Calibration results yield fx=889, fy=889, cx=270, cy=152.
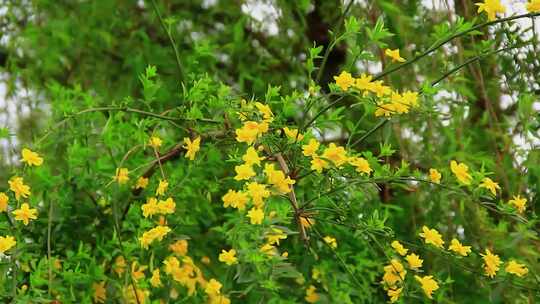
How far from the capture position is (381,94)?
1.17 metres

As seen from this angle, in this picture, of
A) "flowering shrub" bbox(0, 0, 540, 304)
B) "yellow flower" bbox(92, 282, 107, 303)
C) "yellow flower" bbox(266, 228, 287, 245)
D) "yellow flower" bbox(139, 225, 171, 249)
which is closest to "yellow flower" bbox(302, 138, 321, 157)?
"flowering shrub" bbox(0, 0, 540, 304)

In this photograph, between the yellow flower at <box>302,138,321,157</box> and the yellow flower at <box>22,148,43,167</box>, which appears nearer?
the yellow flower at <box>302,138,321,157</box>

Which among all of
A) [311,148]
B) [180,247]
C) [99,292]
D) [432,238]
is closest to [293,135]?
[311,148]

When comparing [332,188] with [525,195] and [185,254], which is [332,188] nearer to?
[185,254]

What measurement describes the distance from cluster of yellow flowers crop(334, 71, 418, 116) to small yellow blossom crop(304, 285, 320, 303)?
1.39 feet

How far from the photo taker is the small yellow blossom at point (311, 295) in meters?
1.49

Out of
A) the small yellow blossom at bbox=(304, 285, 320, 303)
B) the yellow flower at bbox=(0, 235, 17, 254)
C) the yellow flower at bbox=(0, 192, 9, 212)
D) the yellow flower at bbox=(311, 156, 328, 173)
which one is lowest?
the small yellow blossom at bbox=(304, 285, 320, 303)

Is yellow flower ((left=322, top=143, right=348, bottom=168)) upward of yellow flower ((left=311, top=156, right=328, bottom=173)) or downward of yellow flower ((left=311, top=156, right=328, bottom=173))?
upward

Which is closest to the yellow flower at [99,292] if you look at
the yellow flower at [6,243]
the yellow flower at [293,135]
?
the yellow flower at [6,243]

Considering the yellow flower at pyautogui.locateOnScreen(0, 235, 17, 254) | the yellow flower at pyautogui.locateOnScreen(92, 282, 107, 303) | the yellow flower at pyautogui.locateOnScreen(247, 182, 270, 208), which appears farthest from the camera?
the yellow flower at pyautogui.locateOnScreen(92, 282, 107, 303)

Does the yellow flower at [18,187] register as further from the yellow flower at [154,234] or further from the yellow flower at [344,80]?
the yellow flower at [344,80]

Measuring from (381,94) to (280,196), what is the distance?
189 millimetres

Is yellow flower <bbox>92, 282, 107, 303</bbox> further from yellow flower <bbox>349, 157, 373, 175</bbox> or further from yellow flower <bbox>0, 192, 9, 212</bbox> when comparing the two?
yellow flower <bbox>349, 157, 373, 175</bbox>

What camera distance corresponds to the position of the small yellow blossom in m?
1.49
